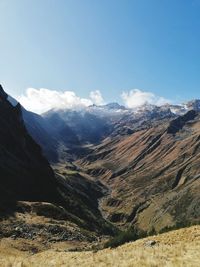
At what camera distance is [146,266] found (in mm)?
25328

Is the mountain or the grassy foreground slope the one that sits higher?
the mountain

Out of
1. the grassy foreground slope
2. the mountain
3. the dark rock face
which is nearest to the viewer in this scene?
the grassy foreground slope

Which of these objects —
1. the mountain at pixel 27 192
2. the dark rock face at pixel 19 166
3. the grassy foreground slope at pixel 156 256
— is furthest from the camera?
the dark rock face at pixel 19 166

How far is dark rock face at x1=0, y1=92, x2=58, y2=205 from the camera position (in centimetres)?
12697

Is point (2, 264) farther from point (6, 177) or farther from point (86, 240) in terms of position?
point (6, 177)

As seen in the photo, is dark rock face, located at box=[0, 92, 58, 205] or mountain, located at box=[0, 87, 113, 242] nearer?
mountain, located at box=[0, 87, 113, 242]

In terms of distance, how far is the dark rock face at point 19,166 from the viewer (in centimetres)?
12697

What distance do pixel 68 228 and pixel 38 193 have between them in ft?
181

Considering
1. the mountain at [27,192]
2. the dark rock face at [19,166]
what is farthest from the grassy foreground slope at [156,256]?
the dark rock face at [19,166]

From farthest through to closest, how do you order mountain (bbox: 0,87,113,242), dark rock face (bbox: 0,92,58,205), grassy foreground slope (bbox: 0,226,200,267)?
1. dark rock face (bbox: 0,92,58,205)
2. mountain (bbox: 0,87,113,242)
3. grassy foreground slope (bbox: 0,226,200,267)

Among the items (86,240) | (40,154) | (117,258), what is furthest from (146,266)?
(40,154)

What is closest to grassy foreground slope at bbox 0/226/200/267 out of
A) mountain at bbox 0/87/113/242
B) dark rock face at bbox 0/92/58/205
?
mountain at bbox 0/87/113/242

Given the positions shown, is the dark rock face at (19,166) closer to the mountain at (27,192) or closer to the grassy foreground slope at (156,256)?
the mountain at (27,192)

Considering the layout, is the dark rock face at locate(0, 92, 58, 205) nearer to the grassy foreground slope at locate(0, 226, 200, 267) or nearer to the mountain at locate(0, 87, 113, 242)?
the mountain at locate(0, 87, 113, 242)
